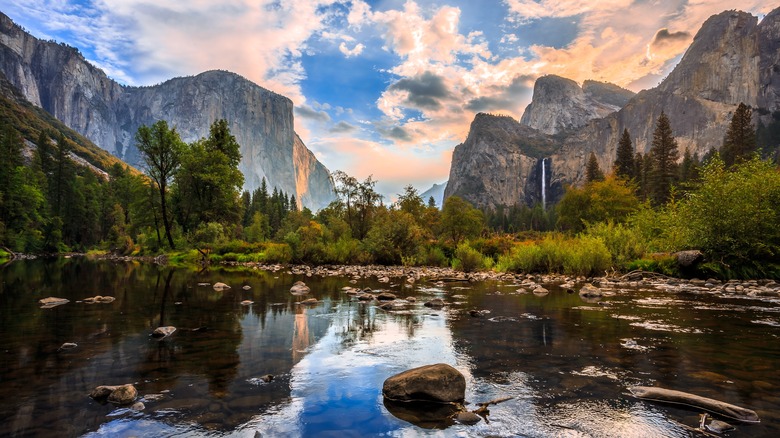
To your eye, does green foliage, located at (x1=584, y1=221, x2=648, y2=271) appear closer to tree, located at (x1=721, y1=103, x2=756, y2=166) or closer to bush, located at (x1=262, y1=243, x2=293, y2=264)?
bush, located at (x1=262, y1=243, x2=293, y2=264)

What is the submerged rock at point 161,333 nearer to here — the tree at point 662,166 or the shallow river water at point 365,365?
the shallow river water at point 365,365

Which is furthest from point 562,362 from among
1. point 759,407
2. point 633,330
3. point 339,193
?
point 339,193

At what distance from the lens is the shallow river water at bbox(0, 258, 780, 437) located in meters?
3.93

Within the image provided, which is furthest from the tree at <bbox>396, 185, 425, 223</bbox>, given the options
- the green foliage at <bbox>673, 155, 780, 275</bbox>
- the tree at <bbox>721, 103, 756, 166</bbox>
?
the tree at <bbox>721, 103, 756, 166</bbox>

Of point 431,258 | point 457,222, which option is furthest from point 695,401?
point 457,222

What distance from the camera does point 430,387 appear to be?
463cm

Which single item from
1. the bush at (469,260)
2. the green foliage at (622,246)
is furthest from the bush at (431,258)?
the green foliage at (622,246)

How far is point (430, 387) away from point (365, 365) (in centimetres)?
175

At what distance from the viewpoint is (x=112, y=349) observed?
670cm

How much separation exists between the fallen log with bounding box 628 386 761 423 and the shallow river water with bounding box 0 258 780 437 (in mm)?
111

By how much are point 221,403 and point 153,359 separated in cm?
254

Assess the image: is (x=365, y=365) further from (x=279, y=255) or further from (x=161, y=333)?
(x=279, y=255)

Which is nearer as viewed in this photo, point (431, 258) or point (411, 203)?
point (431, 258)

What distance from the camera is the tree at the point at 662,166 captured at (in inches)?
2638
